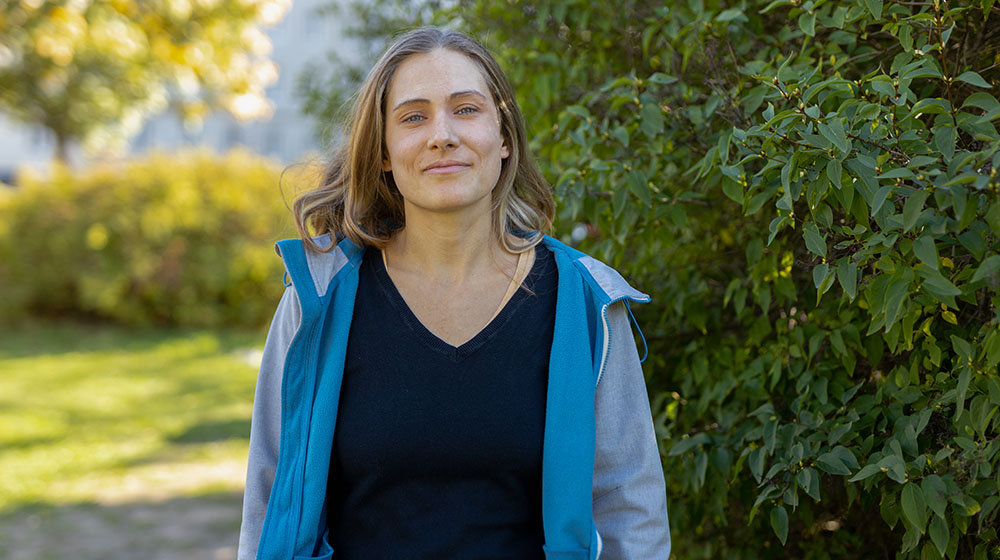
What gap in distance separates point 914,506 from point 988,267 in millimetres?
517

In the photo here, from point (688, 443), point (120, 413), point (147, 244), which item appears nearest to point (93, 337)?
point (147, 244)

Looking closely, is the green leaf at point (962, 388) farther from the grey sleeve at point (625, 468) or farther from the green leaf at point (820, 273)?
the grey sleeve at point (625, 468)

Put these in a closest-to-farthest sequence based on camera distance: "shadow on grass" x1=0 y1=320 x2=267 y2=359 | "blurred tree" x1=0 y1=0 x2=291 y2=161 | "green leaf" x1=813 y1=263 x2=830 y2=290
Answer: "green leaf" x1=813 y1=263 x2=830 y2=290, "blurred tree" x1=0 y1=0 x2=291 y2=161, "shadow on grass" x1=0 y1=320 x2=267 y2=359

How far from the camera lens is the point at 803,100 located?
1855 millimetres

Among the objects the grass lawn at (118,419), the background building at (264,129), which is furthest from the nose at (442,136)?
the background building at (264,129)

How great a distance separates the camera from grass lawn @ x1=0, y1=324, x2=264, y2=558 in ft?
18.8

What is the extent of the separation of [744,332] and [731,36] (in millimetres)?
863

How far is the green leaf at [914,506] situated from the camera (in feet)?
5.93

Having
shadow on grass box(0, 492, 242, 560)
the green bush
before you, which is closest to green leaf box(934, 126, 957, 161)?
shadow on grass box(0, 492, 242, 560)

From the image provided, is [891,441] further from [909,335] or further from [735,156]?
[735,156]

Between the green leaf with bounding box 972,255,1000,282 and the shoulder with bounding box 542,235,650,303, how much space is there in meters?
0.65

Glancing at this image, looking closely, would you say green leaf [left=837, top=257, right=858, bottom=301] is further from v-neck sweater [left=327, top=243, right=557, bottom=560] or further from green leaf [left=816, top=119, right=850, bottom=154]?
v-neck sweater [left=327, top=243, right=557, bottom=560]

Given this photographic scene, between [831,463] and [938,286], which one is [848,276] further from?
[831,463]

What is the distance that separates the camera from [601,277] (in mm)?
2123
